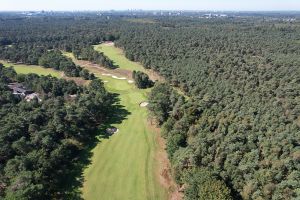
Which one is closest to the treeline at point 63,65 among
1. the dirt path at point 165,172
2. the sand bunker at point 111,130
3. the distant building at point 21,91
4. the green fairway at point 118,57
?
the distant building at point 21,91

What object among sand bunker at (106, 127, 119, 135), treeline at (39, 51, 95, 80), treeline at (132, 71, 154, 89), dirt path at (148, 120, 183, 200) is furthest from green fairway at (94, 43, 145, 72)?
dirt path at (148, 120, 183, 200)

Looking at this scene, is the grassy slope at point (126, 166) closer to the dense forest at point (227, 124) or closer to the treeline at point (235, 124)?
the dense forest at point (227, 124)

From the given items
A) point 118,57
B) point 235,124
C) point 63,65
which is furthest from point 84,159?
point 118,57

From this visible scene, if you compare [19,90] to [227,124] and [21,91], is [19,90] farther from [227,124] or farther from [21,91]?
[227,124]

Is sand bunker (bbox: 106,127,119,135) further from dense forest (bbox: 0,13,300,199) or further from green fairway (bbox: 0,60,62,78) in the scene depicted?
green fairway (bbox: 0,60,62,78)

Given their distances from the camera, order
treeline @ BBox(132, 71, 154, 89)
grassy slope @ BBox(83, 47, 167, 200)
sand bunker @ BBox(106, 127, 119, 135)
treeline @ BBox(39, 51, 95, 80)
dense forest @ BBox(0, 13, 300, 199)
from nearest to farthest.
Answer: dense forest @ BBox(0, 13, 300, 199), grassy slope @ BBox(83, 47, 167, 200), sand bunker @ BBox(106, 127, 119, 135), treeline @ BBox(132, 71, 154, 89), treeline @ BBox(39, 51, 95, 80)
